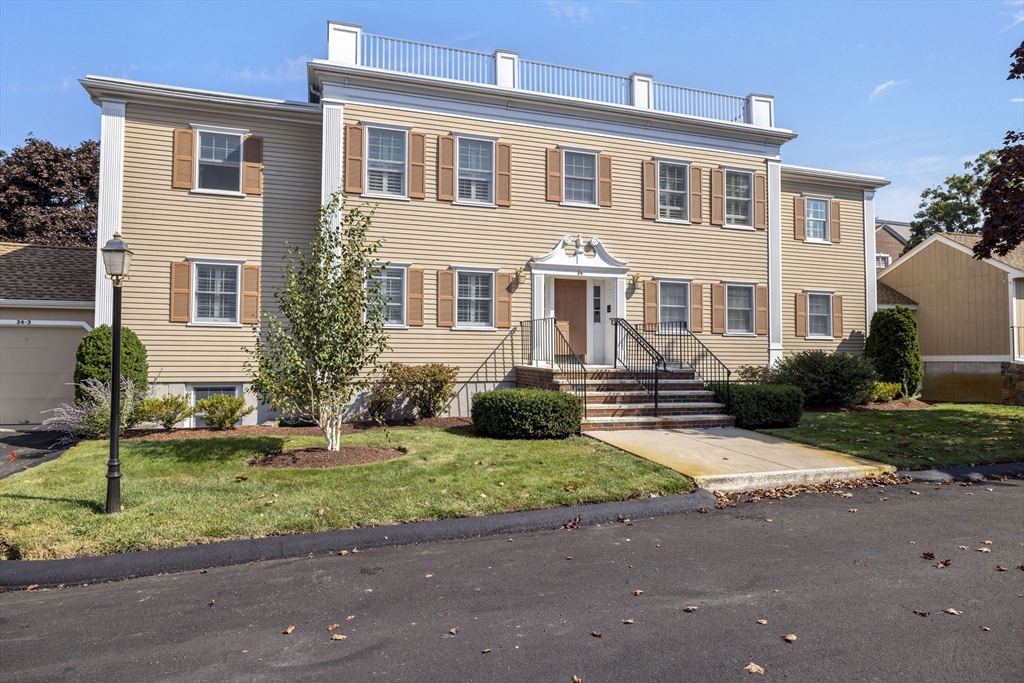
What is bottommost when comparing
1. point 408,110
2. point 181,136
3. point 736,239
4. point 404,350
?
point 404,350

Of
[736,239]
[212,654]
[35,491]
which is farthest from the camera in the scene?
[736,239]

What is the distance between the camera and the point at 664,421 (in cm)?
1208

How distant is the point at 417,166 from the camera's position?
1450 cm

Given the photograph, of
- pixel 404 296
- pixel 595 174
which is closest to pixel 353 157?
pixel 404 296

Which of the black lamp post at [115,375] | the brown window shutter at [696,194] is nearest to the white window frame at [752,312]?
the brown window shutter at [696,194]

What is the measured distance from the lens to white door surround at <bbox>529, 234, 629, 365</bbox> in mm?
15234

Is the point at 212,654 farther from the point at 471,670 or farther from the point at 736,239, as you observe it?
the point at 736,239

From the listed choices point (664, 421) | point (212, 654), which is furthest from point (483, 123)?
point (212, 654)

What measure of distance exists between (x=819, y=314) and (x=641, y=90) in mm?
8090

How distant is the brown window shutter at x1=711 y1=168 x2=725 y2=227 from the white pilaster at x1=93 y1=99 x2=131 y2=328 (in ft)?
45.0

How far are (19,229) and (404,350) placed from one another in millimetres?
17942

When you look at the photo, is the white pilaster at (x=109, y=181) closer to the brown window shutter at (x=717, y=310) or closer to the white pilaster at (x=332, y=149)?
the white pilaster at (x=332, y=149)

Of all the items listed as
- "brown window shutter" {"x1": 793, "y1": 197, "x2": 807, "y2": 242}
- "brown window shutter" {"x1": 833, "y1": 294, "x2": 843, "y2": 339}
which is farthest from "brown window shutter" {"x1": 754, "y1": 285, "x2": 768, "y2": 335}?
"brown window shutter" {"x1": 833, "y1": 294, "x2": 843, "y2": 339}

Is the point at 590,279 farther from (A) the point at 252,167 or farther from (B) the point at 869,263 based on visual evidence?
(B) the point at 869,263
